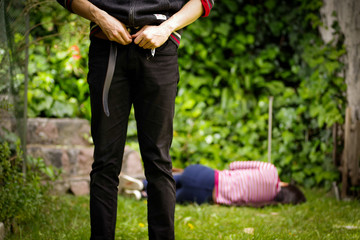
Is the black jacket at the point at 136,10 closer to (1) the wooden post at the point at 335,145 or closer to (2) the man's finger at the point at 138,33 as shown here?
(2) the man's finger at the point at 138,33

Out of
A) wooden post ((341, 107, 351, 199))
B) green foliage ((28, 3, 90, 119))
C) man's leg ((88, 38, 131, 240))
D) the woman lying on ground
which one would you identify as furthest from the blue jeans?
man's leg ((88, 38, 131, 240))

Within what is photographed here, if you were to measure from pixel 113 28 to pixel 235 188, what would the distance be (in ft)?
6.19

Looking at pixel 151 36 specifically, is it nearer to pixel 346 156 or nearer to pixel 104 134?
pixel 104 134

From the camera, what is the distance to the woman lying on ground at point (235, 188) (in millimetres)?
3008

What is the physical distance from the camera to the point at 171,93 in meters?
1.55

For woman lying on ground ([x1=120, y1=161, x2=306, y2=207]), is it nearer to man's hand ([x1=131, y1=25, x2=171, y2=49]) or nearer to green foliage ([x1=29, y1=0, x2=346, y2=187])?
green foliage ([x1=29, y1=0, x2=346, y2=187])

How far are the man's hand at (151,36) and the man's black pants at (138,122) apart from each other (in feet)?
0.14

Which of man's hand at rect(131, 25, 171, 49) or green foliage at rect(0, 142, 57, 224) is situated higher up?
man's hand at rect(131, 25, 171, 49)

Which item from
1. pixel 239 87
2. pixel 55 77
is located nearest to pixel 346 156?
pixel 239 87

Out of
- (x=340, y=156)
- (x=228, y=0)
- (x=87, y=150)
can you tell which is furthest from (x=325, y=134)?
(x=87, y=150)

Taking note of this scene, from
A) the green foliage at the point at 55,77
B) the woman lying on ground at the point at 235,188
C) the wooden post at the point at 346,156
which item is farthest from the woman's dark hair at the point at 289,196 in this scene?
the green foliage at the point at 55,77

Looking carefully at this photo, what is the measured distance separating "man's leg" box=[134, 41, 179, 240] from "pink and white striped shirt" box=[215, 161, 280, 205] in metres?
1.47

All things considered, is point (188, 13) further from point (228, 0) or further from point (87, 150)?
point (228, 0)

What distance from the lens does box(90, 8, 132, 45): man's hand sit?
144 centimetres
